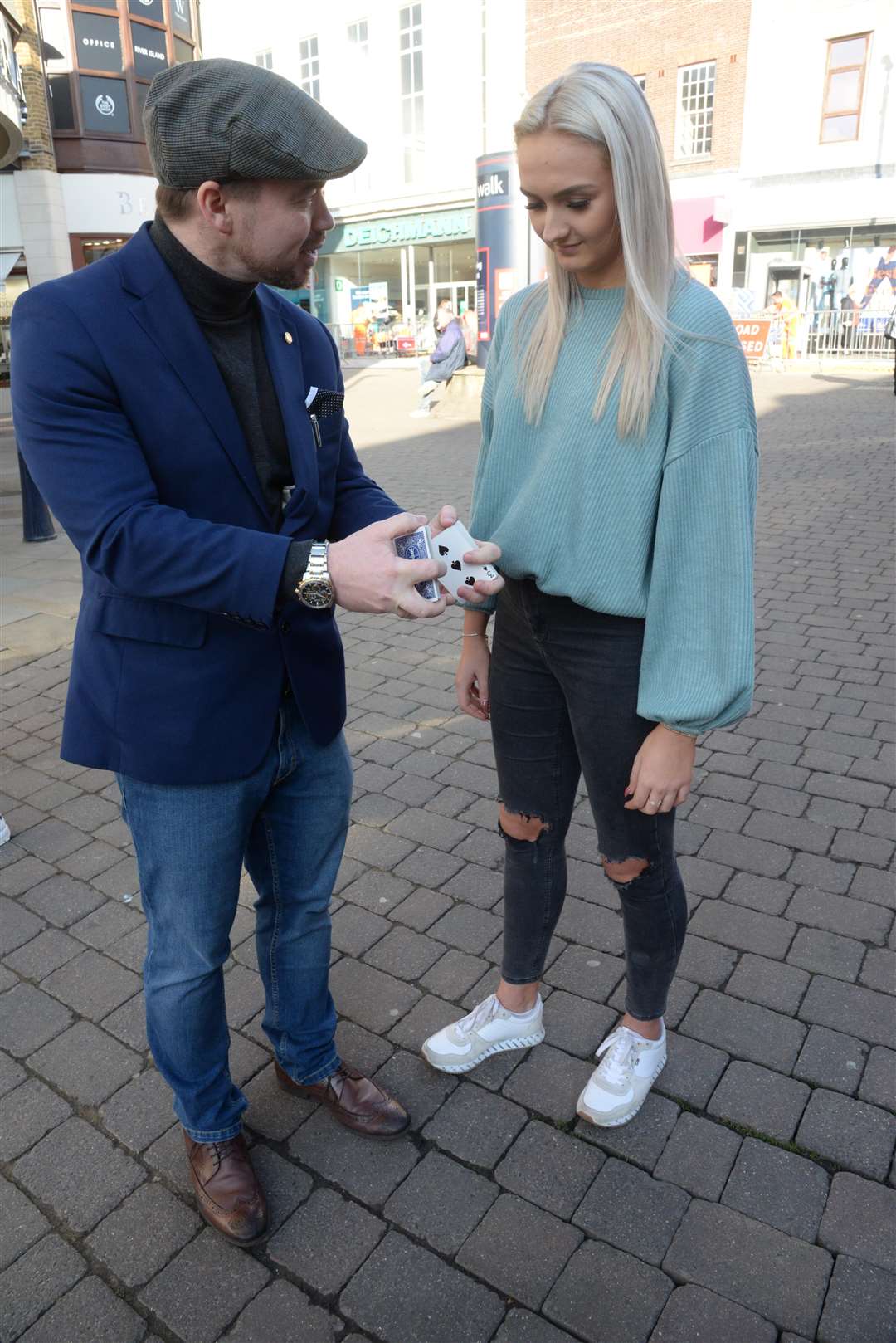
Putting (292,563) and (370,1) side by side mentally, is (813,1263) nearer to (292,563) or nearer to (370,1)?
(292,563)

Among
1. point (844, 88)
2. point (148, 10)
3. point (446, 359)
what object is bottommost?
point (446, 359)

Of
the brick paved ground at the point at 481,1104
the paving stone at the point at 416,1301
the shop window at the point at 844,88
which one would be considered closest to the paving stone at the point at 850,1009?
the brick paved ground at the point at 481,1104

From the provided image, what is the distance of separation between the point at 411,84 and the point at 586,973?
3641 cm

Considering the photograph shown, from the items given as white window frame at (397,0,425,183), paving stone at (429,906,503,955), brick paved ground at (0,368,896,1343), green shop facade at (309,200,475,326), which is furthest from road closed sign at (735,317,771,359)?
paving stone at (429,906,503,955)

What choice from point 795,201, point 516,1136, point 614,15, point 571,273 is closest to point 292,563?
point 571,273

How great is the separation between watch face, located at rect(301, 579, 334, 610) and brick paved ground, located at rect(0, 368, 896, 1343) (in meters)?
1.40

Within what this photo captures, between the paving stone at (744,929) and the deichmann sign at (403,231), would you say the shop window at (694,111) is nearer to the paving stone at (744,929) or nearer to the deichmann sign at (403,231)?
the deichmann sign at (403,231)

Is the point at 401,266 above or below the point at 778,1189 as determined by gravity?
above

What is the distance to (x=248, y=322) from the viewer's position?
186 centimetres

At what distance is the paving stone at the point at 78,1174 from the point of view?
7.07 feet

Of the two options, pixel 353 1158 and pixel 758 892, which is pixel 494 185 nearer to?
pixel 758 892

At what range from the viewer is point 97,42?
22328 mm

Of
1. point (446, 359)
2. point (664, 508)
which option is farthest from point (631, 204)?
point (446, 359)

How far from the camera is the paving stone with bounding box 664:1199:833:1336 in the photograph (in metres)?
1.90
